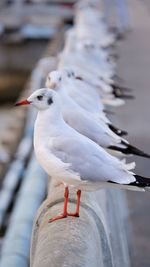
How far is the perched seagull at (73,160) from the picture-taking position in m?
3.75

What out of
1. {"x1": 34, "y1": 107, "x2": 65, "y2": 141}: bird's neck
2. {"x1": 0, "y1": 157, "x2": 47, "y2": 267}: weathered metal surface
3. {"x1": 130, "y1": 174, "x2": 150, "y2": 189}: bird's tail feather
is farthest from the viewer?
{"x1": 0, "y1": 157, "x2": 47, "y2": 267}: weathered metal surface

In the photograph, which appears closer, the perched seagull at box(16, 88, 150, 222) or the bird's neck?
the perched seagull at box(16, 88, 150, 222)

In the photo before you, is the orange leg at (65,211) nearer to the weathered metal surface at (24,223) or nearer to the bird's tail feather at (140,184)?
the bird's tail feather at (140,184)

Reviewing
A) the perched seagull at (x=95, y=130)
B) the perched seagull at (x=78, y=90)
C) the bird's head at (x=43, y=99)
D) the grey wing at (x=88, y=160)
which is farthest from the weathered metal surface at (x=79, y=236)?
the perched seagull at (x=78, y=90)

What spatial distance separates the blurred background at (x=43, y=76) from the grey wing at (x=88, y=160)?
142 cm

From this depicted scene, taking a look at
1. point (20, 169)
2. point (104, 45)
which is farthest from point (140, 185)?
point (104, 45)

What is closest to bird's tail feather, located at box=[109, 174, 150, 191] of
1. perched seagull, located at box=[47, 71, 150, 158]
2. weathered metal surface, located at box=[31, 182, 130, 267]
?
weathered metal surface, located at box=[31, 182, 130, 267]

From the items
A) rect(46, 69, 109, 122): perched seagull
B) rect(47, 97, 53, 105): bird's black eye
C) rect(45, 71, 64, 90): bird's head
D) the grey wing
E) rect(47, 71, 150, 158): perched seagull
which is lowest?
the grey wing

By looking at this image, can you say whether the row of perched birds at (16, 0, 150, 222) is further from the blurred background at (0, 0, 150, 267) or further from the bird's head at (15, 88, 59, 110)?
the blurred background at (0, 0, 150, 267)

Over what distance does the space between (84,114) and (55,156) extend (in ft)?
3.68

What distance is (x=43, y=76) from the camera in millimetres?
10312

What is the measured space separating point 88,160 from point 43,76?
6.61m

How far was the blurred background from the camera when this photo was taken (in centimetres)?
671

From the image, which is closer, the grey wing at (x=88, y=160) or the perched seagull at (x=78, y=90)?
the grey wing at (x=88, y=160)
